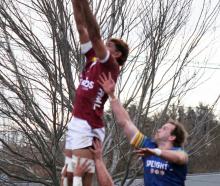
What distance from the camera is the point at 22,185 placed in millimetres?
8781

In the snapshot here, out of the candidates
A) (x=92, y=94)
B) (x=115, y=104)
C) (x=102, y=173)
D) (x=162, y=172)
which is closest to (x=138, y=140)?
(x=162, y=172)

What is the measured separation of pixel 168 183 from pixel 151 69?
2.53 m

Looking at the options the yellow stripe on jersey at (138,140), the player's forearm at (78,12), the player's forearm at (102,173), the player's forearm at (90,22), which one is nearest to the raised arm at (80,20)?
the player's forearm at (78,12)

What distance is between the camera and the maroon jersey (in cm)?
412

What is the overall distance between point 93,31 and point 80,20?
0.87ft

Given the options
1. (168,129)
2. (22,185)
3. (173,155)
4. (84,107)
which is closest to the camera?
(84,107)

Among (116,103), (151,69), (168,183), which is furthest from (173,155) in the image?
(151,69)

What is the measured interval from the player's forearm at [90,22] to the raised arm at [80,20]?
0.10 meters

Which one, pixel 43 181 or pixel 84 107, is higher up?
pixel 84 107

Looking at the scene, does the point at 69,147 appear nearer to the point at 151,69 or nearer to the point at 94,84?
the point at 94,84

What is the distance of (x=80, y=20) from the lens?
414 centimetres

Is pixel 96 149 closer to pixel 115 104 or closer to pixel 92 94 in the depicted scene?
pixel 92 94

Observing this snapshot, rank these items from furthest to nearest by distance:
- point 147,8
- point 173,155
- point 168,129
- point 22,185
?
1. point 22,185
2. point 147,8
3. point 168,129
4. point 173,155

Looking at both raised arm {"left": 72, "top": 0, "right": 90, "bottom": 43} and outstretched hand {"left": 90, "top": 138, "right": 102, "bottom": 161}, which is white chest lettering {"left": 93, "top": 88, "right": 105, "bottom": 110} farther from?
raised arm {"left": 72, "top": 0, "right": 90, "bottom": 43}
